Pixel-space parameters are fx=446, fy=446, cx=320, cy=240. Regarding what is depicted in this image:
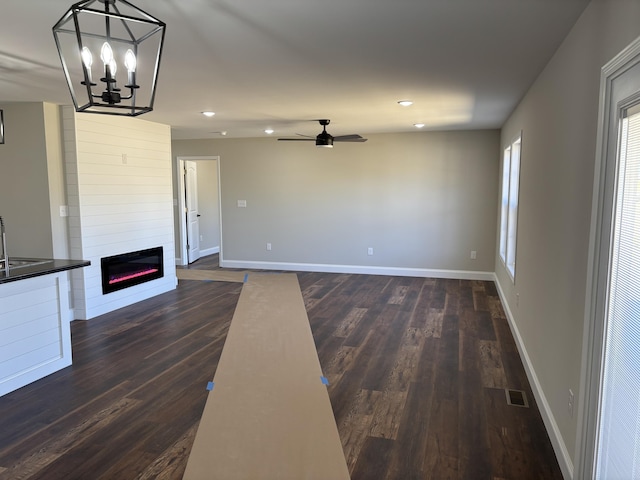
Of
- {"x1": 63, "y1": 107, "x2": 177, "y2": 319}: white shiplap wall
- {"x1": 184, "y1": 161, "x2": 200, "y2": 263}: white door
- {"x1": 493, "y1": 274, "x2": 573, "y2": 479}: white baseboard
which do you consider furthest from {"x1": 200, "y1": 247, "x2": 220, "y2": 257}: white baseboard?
{"x1": 493, "y1": 274, "x2": 573, "y2": 479}: white baseboard

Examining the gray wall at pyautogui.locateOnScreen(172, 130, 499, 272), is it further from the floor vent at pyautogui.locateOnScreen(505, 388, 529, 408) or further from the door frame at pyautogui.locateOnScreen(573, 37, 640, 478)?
the door frame at pyautogui.locateOnScreen(573, 37, 640, 478)

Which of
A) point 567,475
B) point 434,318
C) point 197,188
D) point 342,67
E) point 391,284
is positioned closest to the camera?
point 567,475

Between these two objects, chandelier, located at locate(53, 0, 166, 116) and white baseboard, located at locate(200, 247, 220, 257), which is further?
white baseboard, located at locate(200, 247, 220, 257)

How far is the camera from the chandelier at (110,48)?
1.58m

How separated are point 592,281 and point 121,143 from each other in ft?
17.9

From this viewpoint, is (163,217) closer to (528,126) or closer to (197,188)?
(197,188)

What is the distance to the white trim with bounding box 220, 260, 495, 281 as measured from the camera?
7.36 metres

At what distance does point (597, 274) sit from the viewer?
6.22 feet

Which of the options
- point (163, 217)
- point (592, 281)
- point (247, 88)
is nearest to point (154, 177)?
point (163, 217)

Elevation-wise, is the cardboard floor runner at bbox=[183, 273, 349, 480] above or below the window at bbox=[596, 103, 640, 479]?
below

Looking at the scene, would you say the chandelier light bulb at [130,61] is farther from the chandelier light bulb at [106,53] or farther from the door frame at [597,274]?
the door frame at [597,274]

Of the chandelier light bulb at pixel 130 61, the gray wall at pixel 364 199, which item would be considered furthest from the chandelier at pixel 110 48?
the gray wall at pixel 364 199

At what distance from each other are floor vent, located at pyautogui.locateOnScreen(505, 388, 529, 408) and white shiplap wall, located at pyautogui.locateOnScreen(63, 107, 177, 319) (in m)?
4.56

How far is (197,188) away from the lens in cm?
962
